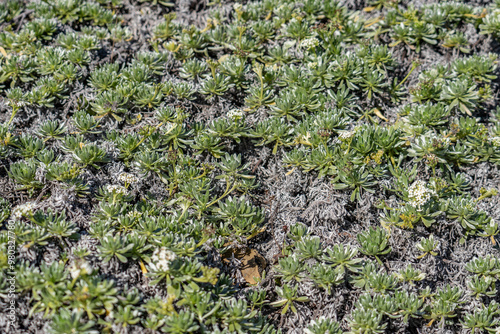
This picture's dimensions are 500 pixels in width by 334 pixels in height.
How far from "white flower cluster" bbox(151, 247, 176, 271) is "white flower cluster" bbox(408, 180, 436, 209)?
Answer: 209 centimetres

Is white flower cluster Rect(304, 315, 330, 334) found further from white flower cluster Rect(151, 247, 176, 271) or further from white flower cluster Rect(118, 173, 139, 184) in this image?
white flower cluster Rect(118, 173, 139, 184)

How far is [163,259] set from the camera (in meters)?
3.29

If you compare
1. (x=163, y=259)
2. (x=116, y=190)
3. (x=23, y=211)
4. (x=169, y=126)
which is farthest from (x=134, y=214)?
(x=169, y=126)

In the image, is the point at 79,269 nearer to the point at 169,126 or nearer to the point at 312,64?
the point at 169,126

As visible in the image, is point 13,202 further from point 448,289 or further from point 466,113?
point 466,113

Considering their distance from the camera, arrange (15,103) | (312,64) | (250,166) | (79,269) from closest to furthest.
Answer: (79,269) → (15,103) → (250,166) → (312,64)

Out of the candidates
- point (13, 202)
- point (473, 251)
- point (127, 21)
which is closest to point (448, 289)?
point (473, 251)

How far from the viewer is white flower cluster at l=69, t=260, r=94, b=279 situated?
3143mm

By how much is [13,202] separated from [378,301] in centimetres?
327

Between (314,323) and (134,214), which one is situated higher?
(134,214)

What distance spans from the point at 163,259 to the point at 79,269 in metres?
0.58

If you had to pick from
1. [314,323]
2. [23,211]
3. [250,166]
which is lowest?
[314,323]

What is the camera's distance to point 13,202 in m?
4.11

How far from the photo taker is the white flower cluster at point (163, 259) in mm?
3271
